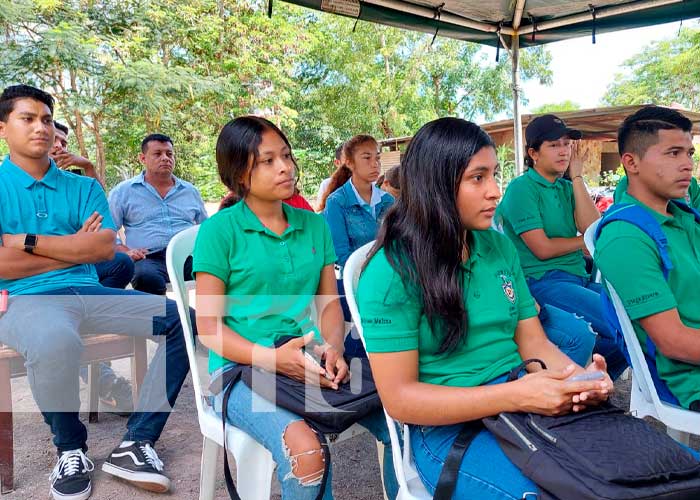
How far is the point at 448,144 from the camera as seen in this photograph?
4.70ft

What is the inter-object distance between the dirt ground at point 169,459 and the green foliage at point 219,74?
4451 millimetres

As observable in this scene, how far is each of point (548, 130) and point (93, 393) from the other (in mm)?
2910

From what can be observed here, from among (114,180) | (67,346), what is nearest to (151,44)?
(114,180)

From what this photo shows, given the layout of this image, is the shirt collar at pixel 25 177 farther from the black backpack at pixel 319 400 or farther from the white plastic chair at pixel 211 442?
the black backpack at pixel 319 400

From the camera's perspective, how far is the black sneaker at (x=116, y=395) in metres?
3.33

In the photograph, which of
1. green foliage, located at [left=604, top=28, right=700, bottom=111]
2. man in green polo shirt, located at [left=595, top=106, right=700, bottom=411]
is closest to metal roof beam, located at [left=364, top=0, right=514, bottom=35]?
man in green polo shirt, located at [left=595, top=106, right=700, bottom=411]

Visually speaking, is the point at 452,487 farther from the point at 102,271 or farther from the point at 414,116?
the point at 414,116

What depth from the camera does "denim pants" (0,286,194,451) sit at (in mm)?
2391

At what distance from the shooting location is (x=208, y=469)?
204cm

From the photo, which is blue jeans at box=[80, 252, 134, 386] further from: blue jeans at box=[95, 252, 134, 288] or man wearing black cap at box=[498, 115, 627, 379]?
man wearing black cap at box=[498, 115, 627, 379]

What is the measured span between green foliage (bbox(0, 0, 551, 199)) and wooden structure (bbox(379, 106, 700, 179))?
2.91m

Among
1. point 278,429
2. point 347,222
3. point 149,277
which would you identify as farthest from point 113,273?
point 278,429

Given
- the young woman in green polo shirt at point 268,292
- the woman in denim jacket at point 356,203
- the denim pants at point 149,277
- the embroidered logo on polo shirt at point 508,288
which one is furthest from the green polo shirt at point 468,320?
the denim pants at point 149,277

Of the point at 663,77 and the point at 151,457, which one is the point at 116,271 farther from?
the point at 663,77
